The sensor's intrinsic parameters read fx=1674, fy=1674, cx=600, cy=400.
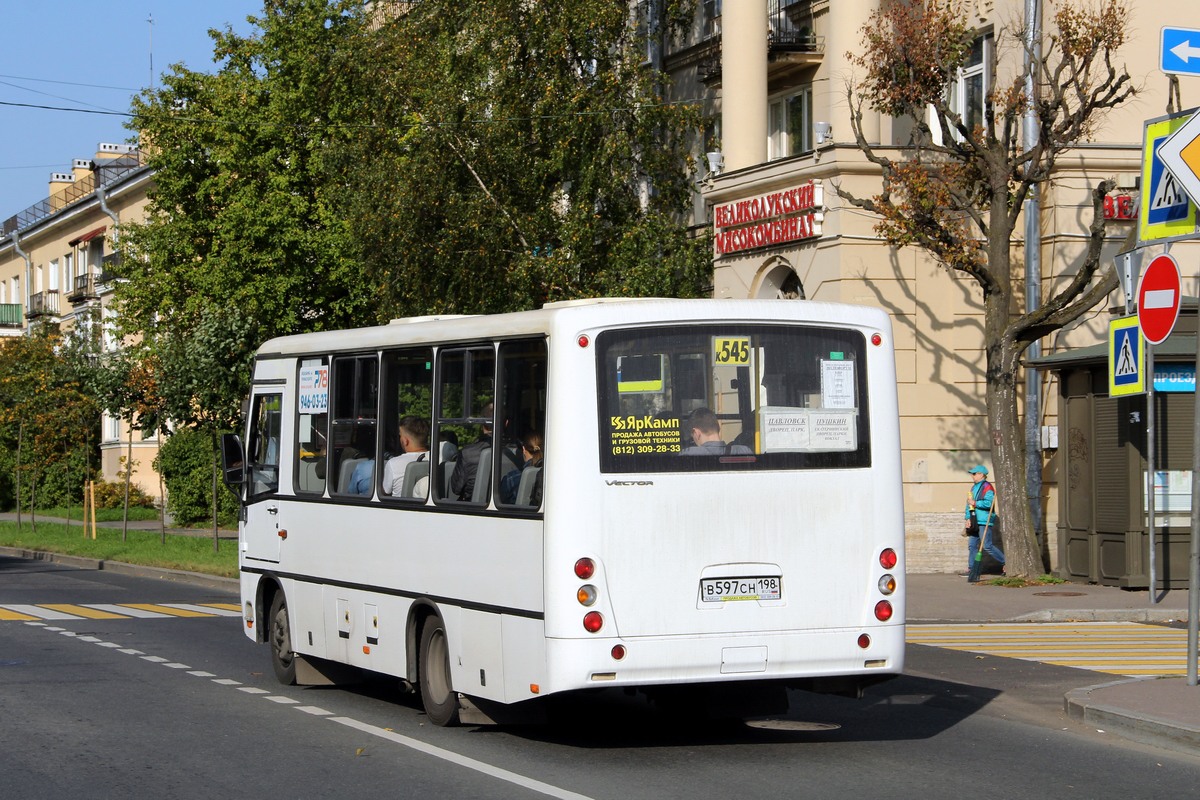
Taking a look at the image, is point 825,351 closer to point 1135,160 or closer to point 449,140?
point 1135,160

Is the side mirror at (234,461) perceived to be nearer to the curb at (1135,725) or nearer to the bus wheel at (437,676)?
the bus wheel at (437,676)

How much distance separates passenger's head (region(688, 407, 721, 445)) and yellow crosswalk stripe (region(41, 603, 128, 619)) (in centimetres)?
1176

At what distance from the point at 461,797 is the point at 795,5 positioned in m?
23.3

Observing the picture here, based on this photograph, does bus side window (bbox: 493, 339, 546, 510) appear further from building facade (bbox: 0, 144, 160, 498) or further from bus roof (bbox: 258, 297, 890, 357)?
building facade (bbox: 0, 144, 160, 498)

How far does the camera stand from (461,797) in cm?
832

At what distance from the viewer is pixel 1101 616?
1895 centimetres

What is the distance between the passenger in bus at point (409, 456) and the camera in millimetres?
10938

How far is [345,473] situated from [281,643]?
77.1 inches

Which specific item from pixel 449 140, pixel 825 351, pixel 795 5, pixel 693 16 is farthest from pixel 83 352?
pixel 825 351

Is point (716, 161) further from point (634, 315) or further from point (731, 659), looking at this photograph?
point (731, 659)

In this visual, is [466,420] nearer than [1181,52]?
Yes

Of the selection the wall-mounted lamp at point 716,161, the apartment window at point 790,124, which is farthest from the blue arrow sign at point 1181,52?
the apartment window at point 790,124

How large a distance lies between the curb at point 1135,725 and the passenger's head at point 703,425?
133 inches

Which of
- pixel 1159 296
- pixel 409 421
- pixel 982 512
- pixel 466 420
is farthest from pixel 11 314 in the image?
pixel 466 420
